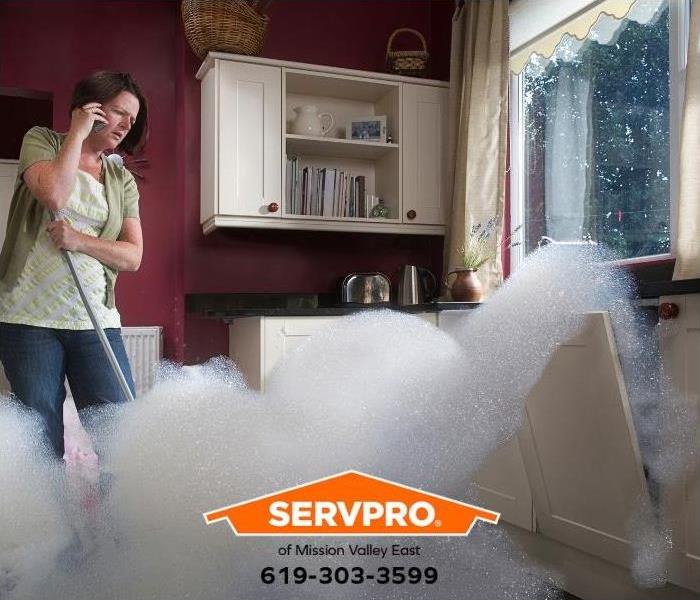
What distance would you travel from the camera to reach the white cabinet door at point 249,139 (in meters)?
2.88

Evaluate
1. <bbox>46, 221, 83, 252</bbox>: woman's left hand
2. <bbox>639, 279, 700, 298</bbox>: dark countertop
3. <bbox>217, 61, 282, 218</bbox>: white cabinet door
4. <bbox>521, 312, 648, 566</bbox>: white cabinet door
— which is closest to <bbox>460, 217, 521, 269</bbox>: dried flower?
<bbox>217, 61, 282, 218</bbox>: white cabinet door

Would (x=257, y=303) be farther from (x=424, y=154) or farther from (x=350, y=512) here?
(x=350, y=512)

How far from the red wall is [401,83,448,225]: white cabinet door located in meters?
0.29

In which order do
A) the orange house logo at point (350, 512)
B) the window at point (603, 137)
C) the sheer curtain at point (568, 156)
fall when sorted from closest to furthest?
the orange house logo at point (350, 512) < the window at point (603, 137) < the sheer curtain at point (568, 156)

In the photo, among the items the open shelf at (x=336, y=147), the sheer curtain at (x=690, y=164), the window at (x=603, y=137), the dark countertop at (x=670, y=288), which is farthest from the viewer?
the open shelf at (x=336, y=147)

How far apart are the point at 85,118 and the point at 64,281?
0.37 metres

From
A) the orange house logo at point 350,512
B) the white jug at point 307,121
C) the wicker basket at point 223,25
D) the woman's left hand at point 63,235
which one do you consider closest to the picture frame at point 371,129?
the white jug at point 307,121

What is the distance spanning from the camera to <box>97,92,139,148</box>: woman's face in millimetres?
1658

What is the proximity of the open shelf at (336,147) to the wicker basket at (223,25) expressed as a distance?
0.41m

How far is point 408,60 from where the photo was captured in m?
3.22

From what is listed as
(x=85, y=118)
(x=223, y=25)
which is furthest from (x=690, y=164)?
(x=223, y=25)

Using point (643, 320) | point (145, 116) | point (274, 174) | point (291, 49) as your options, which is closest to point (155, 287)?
point (274, 174)

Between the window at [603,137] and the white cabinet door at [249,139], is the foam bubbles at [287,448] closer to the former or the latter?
the window at [603,137]

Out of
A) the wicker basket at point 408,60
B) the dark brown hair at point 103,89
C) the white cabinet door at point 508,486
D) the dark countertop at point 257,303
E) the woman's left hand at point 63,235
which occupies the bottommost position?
the white cabinet door at point 508,486
